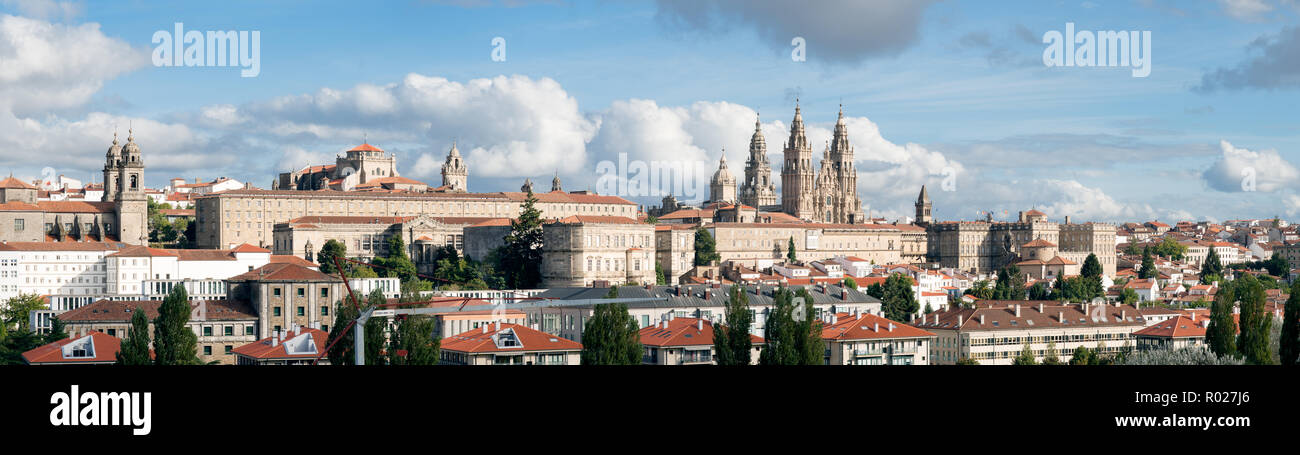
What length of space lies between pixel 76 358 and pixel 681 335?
1829cm

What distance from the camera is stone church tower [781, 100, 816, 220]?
13138 centimetres

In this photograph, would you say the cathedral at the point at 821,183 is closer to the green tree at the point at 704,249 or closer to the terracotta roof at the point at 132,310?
Result: the green tree at the point at 704,249


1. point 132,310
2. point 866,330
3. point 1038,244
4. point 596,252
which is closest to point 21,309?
point 132,310

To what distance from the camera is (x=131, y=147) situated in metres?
87.8

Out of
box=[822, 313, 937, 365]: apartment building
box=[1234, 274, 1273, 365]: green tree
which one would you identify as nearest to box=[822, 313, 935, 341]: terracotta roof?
box=[822, 313, 937, 365]: apartment building

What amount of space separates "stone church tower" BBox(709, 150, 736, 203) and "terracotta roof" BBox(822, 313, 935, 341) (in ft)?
315

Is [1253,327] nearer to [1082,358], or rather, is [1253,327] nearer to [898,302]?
[1082,358]

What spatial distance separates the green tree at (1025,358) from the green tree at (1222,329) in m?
20.8

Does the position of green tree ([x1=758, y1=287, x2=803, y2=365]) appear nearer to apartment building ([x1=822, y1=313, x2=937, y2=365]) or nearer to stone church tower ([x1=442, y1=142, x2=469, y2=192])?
apartment building ([x1=822, y1=313, x2=937, y2=365])

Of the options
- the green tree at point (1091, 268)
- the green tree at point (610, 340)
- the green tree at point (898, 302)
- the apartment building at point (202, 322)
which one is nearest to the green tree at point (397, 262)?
the apartment building at point (202, 322)

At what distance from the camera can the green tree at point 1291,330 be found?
2776 centimetres

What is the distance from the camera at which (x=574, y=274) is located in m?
78.3
